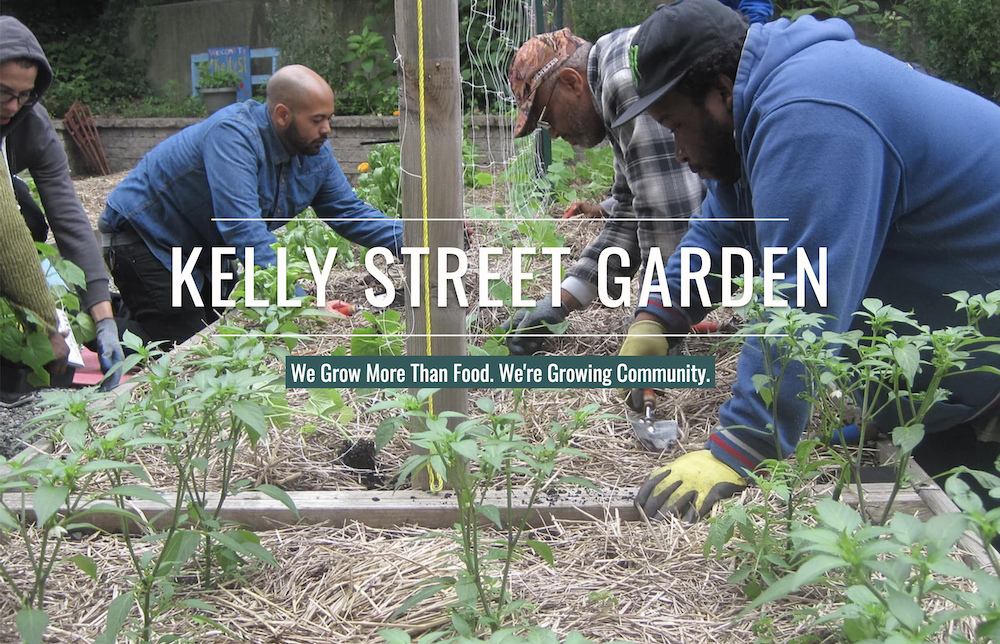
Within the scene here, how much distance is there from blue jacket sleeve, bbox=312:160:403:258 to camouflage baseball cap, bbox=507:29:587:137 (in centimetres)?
110

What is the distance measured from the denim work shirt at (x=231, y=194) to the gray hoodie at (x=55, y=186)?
47cm

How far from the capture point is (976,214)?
198 centimetres

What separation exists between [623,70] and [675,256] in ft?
2.13

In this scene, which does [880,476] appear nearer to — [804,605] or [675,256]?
[804,605]

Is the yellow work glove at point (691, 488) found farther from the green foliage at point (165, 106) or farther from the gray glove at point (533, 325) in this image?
the green foliage at point (165, 106)

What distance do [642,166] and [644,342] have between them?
643 mm

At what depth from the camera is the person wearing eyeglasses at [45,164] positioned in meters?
3.12

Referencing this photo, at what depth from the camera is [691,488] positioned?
6.44 feet

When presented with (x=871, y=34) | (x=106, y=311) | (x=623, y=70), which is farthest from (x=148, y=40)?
(x=623, y=70)

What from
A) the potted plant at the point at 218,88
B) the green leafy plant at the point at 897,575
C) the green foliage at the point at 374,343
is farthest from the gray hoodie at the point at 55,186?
the potted plant at the point at 218,88

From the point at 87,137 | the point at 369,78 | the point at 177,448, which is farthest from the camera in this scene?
the point at 369,78

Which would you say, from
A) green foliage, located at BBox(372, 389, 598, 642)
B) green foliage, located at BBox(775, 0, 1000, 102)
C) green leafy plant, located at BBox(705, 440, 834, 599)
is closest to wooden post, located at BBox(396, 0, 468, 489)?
green foliage, located at BBox(372, 389, 598, 642)

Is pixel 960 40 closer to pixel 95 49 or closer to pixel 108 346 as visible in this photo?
pixel 108 346

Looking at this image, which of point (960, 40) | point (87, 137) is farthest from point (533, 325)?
point (87, 137)
